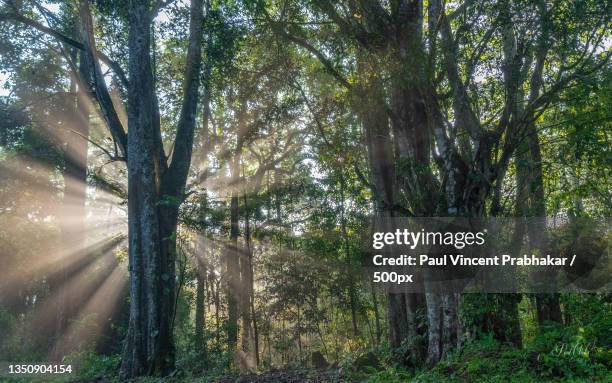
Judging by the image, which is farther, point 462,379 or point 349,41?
point 349,41

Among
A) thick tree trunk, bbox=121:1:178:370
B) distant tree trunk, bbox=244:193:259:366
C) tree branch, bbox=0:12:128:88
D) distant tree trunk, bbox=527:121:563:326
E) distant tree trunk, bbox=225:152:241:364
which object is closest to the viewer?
distant tree trunk, bbox=527:121:563:326

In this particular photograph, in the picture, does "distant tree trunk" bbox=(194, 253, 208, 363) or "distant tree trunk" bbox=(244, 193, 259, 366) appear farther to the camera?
"distant tree trunk" bbox=(244, 193, 259, 366)

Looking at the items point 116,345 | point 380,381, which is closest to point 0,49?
point 116,345

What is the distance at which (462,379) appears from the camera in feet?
19.4

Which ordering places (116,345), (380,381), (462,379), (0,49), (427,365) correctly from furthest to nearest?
(116,345) → (0,49) → (427,365) → (380,381) → (462,379)

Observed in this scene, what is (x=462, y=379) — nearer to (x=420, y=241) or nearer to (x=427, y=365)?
(x=427, y=365)

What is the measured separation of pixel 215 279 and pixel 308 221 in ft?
19.7

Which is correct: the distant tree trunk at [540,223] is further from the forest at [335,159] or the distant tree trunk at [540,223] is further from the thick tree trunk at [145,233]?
the thick tree trunk at [145,233]

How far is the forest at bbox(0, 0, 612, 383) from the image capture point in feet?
26.5

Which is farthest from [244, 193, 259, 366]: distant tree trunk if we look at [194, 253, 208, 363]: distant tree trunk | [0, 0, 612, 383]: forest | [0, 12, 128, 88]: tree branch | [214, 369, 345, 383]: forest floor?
[214, 369, 345, 383]: forest floor

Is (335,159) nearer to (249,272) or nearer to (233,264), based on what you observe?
(249,272)

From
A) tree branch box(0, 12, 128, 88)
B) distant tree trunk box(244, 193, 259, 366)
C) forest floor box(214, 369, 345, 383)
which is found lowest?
forest floor box(214, 369, 345, 383)

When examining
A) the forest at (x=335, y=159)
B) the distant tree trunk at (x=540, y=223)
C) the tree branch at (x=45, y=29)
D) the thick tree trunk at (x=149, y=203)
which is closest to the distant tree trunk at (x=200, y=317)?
the forest at (x=335, y=159)

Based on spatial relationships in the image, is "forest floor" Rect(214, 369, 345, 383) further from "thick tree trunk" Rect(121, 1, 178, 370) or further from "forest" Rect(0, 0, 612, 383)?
"thick tree trunk" Rect(121, 1, 178, 370)
